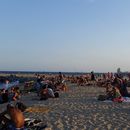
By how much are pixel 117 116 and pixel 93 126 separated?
83.9 inches

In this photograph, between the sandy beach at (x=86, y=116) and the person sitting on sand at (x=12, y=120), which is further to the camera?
the sandy beach at (x=86, y=116)

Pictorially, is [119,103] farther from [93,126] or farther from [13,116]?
[13,116]

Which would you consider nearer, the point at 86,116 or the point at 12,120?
the point at 12,120

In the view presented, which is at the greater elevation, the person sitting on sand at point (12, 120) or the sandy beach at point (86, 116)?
the person sitting on sand at point (12, 120)

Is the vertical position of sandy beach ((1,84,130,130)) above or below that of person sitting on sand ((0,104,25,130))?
below

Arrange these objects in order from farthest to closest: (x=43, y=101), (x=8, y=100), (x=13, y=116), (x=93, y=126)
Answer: (x=8, y=100) → (x=43, y=101) → (x=93, y=126) → (x=13, y=116)

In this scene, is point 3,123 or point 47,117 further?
point 47,117

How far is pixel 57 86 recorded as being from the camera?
86.6ft

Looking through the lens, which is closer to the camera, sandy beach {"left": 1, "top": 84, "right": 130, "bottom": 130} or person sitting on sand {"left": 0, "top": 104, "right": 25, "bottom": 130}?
person sitting on sand {"left": 0, "top": 104, "right": 25, "bottom": 130}

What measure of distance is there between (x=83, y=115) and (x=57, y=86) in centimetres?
1295

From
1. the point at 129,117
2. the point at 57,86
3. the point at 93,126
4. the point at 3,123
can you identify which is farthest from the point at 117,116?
the point at 57,86

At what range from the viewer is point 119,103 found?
17.2 m

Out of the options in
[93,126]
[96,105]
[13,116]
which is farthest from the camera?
[96,105]

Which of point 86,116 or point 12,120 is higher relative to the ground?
point 12,120
